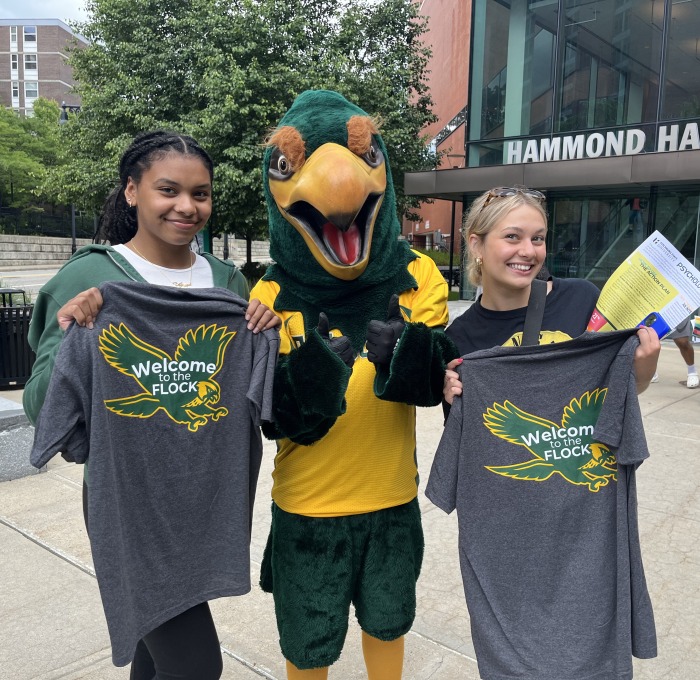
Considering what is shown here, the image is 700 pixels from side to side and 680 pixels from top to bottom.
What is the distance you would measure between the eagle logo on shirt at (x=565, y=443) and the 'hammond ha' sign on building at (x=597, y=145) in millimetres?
12599

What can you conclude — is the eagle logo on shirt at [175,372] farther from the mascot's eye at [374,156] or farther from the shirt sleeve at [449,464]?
the mascot's eye at [374,156]

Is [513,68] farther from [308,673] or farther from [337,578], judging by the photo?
[308,673]

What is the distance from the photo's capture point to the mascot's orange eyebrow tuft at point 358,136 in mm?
2232

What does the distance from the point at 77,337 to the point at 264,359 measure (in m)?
0.53

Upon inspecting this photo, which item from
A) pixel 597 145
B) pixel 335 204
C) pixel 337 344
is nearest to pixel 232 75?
pixel 597 145

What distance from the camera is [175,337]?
193cm

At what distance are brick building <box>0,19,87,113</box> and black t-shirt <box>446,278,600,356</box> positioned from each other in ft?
239

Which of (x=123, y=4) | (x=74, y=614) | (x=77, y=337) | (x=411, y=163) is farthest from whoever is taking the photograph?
(x=411, y=163)

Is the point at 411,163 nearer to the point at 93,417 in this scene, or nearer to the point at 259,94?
the point at 259,94

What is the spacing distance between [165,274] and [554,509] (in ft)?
4.59

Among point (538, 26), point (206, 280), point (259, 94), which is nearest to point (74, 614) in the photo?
point (206, 280)

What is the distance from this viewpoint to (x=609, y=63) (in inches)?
561

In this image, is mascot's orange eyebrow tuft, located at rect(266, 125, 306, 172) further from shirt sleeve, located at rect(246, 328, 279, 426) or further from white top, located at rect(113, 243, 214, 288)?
shirt sleeve, located at rect(246, 328, 279, 426)

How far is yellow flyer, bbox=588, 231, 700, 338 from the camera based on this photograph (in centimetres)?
182
